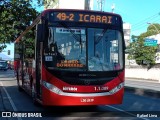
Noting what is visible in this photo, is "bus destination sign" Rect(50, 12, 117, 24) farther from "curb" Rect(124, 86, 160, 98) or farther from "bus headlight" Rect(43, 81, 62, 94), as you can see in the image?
"curb" Rect(124, 86, 160, 98)

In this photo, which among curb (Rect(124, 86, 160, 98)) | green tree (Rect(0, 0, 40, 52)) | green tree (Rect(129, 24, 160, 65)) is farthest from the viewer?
green tree (Rect(129, 24, 160, 65))

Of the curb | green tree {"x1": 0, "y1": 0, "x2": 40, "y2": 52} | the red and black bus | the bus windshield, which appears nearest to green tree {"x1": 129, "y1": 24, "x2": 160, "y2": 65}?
the curb

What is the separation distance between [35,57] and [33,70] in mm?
885

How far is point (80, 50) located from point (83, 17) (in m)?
1.12

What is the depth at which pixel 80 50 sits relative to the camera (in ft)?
41.8

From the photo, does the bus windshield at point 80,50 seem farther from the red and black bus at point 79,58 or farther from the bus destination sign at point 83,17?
the bus destination sign at point 83,17

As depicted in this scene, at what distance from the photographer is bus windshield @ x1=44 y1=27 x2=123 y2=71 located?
1260 centimetres

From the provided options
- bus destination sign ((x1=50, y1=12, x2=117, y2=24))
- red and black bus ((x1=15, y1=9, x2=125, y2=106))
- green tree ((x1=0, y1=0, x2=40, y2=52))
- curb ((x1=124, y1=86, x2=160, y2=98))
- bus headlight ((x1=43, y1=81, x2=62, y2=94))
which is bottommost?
curb ((x1=124, y1=86, x2=160, y2=98))

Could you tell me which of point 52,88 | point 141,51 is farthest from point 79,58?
point 141,51

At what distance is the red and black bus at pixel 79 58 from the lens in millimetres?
12445

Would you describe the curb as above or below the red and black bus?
below

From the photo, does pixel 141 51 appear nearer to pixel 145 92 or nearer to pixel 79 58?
pixel 145 92

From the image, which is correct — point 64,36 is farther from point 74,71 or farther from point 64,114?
point 64,114

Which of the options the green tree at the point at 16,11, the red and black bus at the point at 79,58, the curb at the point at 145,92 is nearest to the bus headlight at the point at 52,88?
the red and black bus at the point at 79,58
